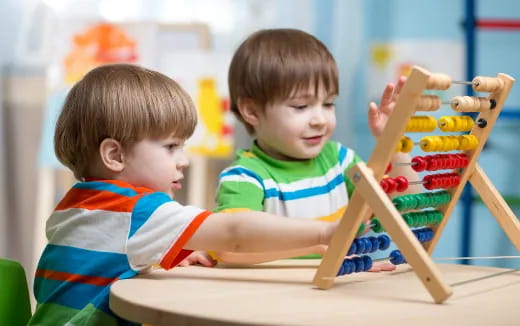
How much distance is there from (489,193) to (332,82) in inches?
21.5

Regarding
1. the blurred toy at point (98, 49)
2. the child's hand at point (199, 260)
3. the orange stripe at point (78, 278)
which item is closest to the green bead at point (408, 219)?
the child's hand at point (199, 260)

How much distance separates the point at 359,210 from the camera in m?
1.16

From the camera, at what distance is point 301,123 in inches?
72.0

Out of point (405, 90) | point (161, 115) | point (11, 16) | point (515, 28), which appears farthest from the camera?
point (11, 16)

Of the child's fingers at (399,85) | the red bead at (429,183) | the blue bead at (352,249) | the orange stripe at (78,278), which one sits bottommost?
the orange stripe at (78,278)

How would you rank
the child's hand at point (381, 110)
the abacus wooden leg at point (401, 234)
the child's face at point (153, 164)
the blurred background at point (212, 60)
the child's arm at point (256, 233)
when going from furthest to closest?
the blurred background at point (212, 60)
the child's hand at point (381, 110)
the child's face at point (153, 164)
the child's arm at point (256, 233)
the abacus wooden leg at point (401, 234)

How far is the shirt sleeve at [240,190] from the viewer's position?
1.66 m

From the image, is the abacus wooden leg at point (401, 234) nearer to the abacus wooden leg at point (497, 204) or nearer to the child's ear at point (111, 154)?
the abacus wooden leg at point (497, 204)

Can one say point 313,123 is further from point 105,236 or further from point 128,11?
point 128,11

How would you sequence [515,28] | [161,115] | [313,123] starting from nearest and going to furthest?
[161,115] < [313,123] < [515,28]

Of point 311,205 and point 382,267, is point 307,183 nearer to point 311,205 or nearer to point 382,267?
point 311,205

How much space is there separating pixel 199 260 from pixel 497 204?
551 millimetres

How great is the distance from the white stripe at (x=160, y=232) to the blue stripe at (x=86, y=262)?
4cm

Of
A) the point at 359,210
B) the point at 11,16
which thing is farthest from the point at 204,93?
the point at 359,210
